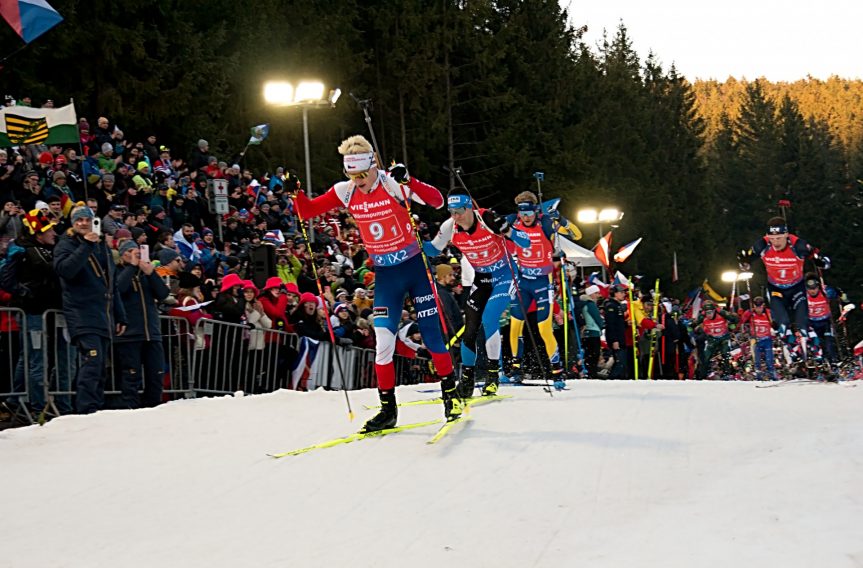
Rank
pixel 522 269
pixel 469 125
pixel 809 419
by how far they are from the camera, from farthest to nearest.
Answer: pixel 469 125 → pixel 522 269 → pixel 809 419

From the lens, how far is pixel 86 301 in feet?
32.1

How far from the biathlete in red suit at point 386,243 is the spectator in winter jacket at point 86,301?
9.30 feet

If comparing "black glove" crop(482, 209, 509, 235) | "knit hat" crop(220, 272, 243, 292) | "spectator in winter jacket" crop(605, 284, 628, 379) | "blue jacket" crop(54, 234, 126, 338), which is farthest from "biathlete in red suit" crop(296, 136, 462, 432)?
"spectator in winter jacket" crop(605, 284, 628, 379)

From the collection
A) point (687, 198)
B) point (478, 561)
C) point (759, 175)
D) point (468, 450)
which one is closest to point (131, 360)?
point (468, 450)

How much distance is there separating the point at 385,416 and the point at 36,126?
8.70 meters

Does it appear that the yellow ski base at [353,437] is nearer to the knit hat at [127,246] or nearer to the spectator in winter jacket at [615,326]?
the knit hat at [127,246]

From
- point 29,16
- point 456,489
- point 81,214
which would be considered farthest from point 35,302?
point 456,489

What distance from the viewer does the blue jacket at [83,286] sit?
9664mm

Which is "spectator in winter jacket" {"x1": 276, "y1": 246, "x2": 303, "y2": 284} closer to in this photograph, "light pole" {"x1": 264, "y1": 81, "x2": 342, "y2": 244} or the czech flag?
"light pole" {"x1": 264, "y1": 81, "x2": 342, "y2": 244}

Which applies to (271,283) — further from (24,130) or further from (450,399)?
(450,399)

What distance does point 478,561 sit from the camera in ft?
15.7

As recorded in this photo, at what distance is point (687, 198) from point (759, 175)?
1286cm

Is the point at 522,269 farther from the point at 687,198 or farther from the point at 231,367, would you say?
the point at 687,198

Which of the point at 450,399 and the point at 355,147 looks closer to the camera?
the point at 355,147
